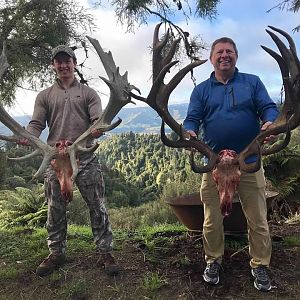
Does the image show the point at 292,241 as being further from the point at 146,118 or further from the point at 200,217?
the point at 146,118

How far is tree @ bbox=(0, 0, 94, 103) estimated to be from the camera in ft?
27.5

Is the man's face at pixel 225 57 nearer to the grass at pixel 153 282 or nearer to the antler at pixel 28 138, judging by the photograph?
the antler at pixel 28 138

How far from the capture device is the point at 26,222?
1112 cm

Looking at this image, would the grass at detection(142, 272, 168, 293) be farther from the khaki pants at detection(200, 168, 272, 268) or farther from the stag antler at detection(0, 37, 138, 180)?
the stag antler at detection(0, 37, 138, 180)

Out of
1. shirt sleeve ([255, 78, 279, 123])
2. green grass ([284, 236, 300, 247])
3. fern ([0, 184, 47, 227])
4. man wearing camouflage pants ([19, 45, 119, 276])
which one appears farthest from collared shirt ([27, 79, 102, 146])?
fern ([0, 184, 47, 227])

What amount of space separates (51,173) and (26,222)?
6251 mm

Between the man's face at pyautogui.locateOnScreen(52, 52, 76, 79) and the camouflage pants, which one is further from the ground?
the man's face at pyautogui.locateOnScreen(52, 52, 76, 79)

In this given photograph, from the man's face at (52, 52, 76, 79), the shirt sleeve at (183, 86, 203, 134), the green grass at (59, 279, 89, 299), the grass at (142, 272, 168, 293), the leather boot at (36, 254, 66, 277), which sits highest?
the man's face at (52, 52, 76, 79)

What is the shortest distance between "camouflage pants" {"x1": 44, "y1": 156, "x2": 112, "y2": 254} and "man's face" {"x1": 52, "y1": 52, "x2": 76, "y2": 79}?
968 mm

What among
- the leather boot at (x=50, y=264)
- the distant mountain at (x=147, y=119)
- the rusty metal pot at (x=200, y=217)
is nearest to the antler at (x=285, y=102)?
the distant mountain at (x=147, y=119)

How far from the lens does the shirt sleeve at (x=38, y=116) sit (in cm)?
541

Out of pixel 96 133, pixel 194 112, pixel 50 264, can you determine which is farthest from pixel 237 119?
pixel 50 264

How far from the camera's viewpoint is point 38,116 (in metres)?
5.42

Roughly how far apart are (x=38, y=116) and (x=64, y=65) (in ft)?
2.13
